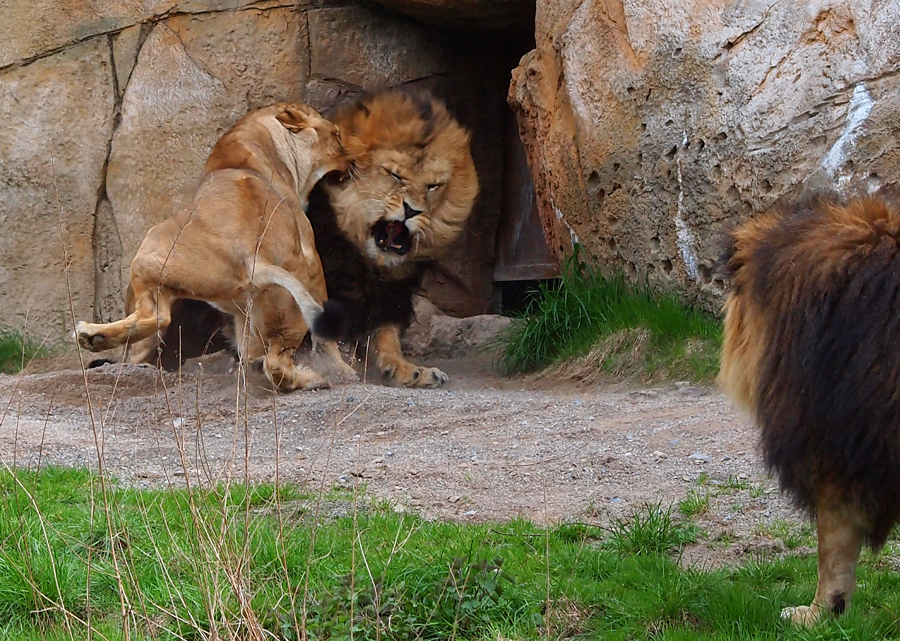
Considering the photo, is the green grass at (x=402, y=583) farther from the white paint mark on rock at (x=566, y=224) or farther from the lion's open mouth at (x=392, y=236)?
the lion's open mouth at (x=392, y=236)

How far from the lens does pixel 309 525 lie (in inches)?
144

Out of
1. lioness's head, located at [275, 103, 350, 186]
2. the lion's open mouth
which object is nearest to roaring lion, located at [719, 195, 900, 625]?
lioness's head, located at [275, 103, 350, 186]

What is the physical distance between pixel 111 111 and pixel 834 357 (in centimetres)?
662

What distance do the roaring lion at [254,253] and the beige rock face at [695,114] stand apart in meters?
1.57

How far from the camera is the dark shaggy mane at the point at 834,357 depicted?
2490 millimetres

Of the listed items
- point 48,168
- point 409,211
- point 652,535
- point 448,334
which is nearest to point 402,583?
point 652,535

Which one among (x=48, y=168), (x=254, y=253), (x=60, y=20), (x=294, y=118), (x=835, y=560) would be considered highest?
(x=60, y=20)

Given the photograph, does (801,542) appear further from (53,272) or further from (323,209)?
(53,272)

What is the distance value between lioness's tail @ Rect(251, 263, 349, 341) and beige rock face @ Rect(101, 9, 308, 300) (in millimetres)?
2210

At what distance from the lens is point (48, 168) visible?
795 centimetres

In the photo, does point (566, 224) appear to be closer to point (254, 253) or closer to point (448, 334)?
point (448, 334)

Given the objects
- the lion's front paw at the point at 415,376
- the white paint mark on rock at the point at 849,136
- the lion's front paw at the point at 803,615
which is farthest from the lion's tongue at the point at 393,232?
the lion's front paw at the point at 803,615

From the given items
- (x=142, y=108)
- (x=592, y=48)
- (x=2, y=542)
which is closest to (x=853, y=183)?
(x=592, y=48)

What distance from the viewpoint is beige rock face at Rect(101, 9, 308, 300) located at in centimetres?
796
